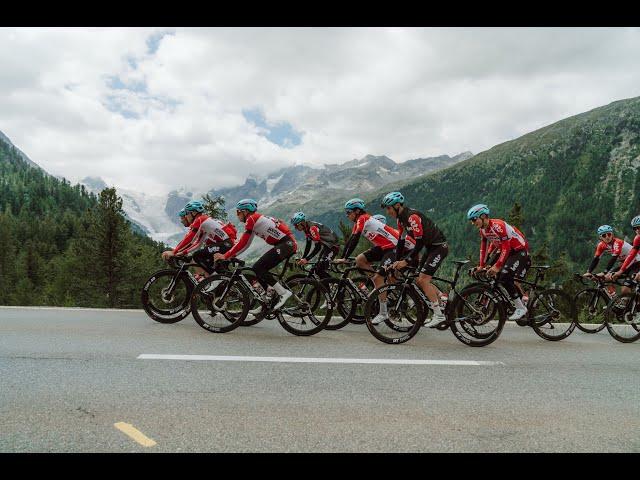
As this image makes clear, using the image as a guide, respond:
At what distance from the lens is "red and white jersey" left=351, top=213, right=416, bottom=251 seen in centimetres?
857

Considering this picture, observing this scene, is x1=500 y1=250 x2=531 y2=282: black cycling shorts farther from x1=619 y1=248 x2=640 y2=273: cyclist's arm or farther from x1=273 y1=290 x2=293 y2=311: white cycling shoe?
A: x1=273 y1=290 x2=293 y2=311: white cycling shoe

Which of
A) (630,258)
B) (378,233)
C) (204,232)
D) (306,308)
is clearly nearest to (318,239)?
(378,233)

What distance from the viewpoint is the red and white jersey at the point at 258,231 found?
808cm

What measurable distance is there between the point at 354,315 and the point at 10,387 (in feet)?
19.3

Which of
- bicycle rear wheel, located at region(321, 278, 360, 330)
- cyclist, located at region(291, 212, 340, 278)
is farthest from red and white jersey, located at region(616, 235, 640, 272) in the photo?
cyclist, located at region(291, 212, 340, 278)

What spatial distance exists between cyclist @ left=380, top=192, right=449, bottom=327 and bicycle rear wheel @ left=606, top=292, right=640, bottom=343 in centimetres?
361

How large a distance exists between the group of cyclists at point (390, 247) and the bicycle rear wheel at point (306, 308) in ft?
0.76

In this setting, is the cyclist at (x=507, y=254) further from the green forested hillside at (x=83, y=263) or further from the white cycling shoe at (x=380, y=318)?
the green forested hillside at (x=83, y=263)

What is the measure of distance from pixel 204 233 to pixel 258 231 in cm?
136

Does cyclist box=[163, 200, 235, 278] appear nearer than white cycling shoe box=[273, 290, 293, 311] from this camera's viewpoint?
No

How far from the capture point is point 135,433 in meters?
3.77

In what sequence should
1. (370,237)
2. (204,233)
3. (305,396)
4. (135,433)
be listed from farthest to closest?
1. (204,233)
2. (370,237)
3. (305,396)
4. (135,433)

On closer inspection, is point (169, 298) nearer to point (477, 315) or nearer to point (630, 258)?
point (477, 315)
